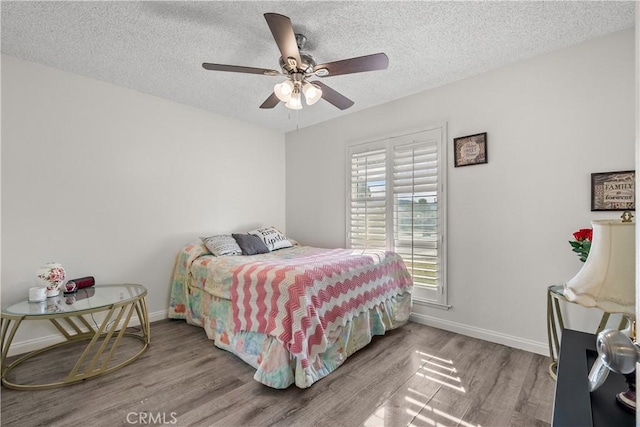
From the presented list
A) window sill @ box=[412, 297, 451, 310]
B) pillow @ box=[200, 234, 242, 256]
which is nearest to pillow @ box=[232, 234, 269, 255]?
pillow @ box=[200, 234, 242, 256]

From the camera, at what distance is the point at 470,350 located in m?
2.47

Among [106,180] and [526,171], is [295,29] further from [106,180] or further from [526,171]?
[106,180]

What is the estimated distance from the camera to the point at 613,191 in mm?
2084

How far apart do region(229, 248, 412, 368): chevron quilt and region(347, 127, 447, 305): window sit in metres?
0.57

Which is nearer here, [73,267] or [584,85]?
[584,85]

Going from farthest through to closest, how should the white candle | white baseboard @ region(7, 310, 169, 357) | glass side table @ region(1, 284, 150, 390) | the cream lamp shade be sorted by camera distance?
white baseboard @ region(7, 310, 169, 357) < the white candle < glass side table @ region(1, 284, 150, 390) < the cream lamp shade

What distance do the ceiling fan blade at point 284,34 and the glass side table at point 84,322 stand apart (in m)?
2.11

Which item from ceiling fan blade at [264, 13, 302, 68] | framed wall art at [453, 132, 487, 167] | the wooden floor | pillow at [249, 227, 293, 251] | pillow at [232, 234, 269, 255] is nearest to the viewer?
ceiling fan blade at [264, 13, 302, 68]

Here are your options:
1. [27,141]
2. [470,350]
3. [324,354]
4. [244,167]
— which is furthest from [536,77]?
[27,141]

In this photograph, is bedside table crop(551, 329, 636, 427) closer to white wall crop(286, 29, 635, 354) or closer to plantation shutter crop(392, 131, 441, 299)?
white wall crop(286, 29, 635, 354)

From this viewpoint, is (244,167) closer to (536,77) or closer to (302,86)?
(302,86)

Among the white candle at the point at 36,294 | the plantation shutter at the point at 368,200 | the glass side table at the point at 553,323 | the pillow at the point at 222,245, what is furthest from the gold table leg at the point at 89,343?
the glass side table at the point at 553,323

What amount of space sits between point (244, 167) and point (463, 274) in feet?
9.72

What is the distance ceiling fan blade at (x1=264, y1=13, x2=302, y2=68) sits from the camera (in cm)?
154
